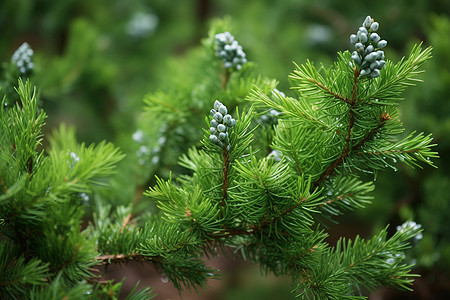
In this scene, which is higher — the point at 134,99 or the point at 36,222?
the point at 134,99

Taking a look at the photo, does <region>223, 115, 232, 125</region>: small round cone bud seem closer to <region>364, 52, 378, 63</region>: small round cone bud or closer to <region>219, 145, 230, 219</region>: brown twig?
<region>219, 145, 230, 219</region>: brown twig

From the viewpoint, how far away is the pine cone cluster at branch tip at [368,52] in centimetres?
38

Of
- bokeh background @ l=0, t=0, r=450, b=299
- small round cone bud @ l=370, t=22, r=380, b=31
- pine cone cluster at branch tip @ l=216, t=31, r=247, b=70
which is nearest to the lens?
small round cone bud @ l=370, t=22, r=380, b=31

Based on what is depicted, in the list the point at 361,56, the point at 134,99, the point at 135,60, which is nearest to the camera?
the point at 361,56

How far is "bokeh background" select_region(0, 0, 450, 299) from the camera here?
38.3 inches

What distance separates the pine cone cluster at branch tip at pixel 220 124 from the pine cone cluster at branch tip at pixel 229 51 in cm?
22

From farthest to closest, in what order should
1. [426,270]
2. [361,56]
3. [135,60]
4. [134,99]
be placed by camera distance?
[135,60], [134,99], [426,270], [361,56]

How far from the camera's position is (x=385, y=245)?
1.59 ft

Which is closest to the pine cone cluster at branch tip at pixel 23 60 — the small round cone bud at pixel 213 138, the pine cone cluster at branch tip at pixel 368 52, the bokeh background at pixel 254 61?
the bokeh background at pixel 254 61

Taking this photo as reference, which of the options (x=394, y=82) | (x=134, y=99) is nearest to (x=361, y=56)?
(x=394, y=82)

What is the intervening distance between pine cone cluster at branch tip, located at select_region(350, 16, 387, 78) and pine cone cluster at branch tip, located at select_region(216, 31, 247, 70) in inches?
9.9

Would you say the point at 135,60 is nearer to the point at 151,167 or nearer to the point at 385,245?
the point at 151,167

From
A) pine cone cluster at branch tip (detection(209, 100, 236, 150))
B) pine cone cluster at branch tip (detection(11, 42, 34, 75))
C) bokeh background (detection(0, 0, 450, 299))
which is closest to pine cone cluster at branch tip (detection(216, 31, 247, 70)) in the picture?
bokeh background (detection(0, 0, 450, 299))

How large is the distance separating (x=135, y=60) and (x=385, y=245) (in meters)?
1.51
